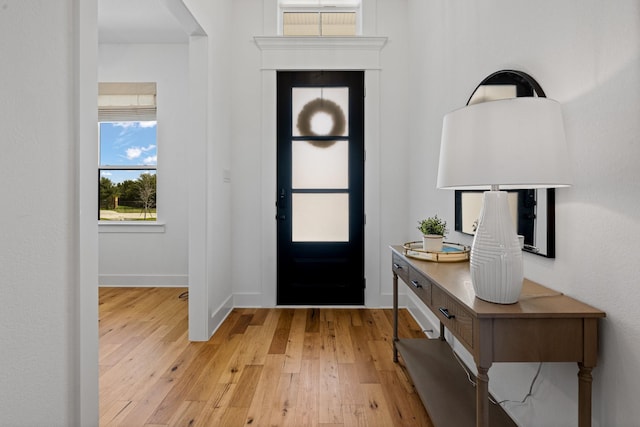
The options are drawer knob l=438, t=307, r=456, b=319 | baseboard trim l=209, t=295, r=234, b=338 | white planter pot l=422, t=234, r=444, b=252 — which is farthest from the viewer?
baseboard trim l=209, t=295, r=234, b=338

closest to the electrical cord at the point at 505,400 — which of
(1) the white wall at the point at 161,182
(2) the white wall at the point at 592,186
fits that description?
(2) the white wall at the point at 592,186

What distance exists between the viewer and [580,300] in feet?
3.60

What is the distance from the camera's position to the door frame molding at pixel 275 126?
10.3 feet

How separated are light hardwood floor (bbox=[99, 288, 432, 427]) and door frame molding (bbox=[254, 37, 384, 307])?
1.10 feet

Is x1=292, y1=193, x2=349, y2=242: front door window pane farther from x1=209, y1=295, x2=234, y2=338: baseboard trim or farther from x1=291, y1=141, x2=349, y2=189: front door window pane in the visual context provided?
x1=209, y1=295, x2=234, y2=338: baseboard trim

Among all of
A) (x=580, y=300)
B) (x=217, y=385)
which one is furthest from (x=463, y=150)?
(x=217, y=385)

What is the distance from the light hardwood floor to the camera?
160 centimetres

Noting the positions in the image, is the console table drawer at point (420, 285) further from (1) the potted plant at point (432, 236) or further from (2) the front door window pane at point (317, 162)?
(2) the front door window pane at point (317, 162)

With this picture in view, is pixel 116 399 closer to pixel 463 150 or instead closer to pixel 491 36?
pixel 463 150

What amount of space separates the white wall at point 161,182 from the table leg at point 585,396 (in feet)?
12.5

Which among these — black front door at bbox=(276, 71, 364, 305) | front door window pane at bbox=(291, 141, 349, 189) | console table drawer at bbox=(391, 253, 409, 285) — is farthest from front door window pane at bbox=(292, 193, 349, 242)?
console table drawer at bbox=(391, 253, 409, 285)

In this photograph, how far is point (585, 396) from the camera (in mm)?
959

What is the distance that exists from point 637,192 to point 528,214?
0.46m

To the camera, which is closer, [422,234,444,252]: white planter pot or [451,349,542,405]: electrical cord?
[451,349,542,405]: electrical cord
